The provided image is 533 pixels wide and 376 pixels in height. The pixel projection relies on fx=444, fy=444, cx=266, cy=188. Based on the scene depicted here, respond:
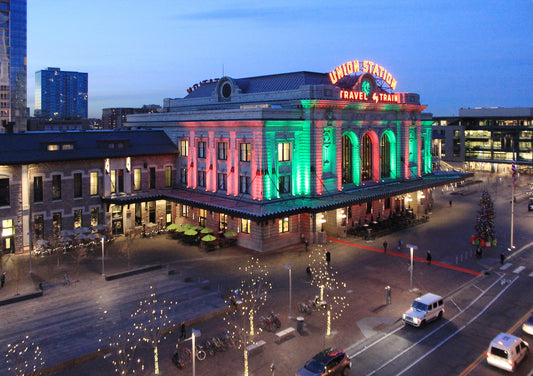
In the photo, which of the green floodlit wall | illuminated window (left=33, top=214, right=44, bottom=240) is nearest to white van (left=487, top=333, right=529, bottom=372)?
the green floodlit wall

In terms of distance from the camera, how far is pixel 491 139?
15988 cm

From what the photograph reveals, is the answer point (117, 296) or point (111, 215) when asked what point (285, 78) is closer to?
point (111, 215)

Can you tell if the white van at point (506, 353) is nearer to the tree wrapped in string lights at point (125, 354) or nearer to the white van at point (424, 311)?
the white van at point (424, 311)

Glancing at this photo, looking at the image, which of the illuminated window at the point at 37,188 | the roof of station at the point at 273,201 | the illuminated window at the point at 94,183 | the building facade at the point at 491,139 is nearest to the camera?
the roof of station at the point at 273,201

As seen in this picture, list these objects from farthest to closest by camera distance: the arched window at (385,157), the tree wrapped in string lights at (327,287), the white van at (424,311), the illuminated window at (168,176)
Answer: the arched window at (385,157), the illuminated window at (168,176), the tree wrapped in string lights at (327,287), the white van at (424,311)

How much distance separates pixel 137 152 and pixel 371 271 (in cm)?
3770

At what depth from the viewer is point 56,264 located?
1962 inches

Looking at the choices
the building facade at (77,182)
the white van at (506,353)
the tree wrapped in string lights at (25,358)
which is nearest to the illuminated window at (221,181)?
the building facade at (77,182)

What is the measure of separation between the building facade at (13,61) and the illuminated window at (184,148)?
104 metres

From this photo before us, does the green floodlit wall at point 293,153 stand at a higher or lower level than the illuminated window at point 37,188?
higher

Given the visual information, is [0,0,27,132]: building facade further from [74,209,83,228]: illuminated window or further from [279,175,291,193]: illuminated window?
[279,175,291,193]: illuminated window

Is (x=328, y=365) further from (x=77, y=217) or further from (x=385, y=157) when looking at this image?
(x=385, y=157)

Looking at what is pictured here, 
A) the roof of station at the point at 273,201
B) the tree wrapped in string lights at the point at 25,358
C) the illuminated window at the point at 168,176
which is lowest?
the tree wrapped in string lights at the point at 25,358

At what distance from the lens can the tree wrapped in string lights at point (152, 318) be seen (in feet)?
106
